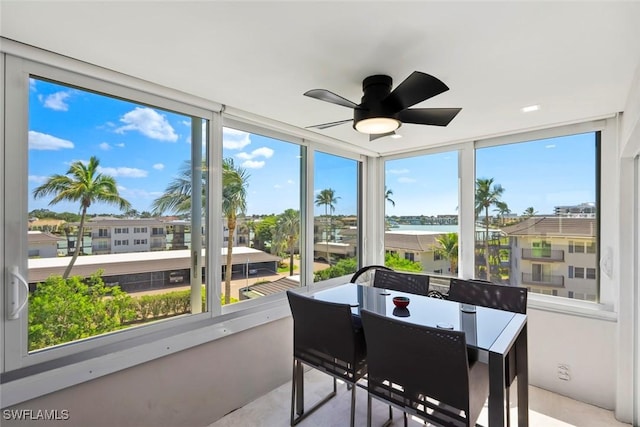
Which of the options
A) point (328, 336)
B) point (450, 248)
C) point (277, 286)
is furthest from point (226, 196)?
point (450, 248)

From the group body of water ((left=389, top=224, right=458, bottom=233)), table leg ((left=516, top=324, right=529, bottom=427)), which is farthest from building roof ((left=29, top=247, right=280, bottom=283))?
body of water ((left=389, top=224, right=458, bottom=233))

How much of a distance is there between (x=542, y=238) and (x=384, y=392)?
232cm

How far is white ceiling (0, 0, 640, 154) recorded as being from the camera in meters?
1.21

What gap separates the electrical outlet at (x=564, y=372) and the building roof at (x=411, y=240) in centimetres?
158

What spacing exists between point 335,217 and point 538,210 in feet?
6.91

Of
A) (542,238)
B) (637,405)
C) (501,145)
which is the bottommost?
(637,405)

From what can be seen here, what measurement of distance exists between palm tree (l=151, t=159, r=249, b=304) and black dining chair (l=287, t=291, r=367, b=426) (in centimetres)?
78

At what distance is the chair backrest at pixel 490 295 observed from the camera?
2.21 meters

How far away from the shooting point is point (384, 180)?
161 inches

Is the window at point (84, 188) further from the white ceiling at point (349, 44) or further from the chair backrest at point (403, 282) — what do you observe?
the chair backrest at point (403, 282)

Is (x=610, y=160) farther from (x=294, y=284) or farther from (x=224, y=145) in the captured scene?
(x=224, y=145)

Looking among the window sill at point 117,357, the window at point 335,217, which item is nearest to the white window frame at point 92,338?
the window sill at point 117,357

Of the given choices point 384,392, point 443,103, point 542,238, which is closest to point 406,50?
point 443,103

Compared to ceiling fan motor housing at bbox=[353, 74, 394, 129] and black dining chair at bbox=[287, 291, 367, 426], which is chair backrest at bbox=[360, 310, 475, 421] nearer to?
black dining chair at bbox=[287, 291, 367, 426]
